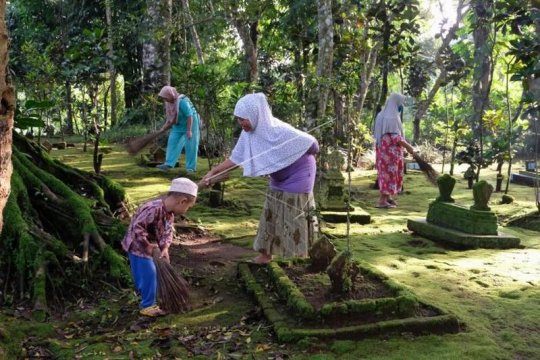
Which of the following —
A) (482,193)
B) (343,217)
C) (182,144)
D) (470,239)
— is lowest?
(470,239)

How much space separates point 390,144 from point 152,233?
6.02m

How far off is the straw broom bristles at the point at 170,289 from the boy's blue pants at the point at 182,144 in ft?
18.9

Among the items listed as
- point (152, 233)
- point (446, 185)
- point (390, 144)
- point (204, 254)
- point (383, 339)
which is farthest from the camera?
point (390, 144)

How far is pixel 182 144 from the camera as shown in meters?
10.3

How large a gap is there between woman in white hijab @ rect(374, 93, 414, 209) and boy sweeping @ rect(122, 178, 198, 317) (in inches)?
225

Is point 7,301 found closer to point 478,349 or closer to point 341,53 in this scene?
point 478,349

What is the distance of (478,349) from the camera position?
12.7ft

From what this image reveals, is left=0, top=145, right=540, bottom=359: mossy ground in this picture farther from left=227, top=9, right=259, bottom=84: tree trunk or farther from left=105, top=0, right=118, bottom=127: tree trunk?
left=105, top=0, right=118, bottom=127: tree trunk

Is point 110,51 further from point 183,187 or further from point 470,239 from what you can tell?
point 183,187

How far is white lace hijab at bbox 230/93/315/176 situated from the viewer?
513 centimetres

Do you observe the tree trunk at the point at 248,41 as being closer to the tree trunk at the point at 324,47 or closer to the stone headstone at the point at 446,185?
the tree trunk at the point at 324,47

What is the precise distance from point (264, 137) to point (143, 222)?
144 centimetres

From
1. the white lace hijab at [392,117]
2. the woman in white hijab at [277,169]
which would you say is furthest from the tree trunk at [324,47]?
the woman in white hijab at [277,169]

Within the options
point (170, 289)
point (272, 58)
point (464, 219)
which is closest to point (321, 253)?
point (170, 289)
